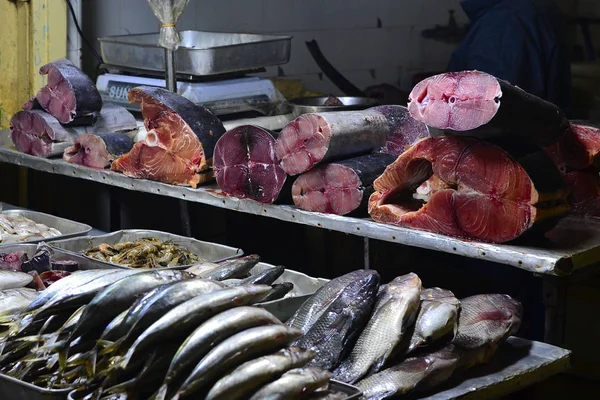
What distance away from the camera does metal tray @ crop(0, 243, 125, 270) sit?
13.0ft

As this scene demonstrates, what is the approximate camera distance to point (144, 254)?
13.8 ft

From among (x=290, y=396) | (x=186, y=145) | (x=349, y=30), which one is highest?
(x=349, y=30)

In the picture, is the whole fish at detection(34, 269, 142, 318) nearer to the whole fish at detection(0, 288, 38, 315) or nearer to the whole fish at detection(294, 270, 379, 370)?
the whole fish at detection(0, 288, 38, 315)

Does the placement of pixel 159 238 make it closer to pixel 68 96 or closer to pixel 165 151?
pixel 165 151

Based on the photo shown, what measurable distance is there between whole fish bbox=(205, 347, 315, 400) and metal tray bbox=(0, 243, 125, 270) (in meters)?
1.51

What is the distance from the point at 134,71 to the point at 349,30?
3292mm

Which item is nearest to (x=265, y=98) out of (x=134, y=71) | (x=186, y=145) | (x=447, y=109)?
(x=134, y=71)

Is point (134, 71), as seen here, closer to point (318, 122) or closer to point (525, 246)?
point (318, 122)

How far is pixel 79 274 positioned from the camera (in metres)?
3.06

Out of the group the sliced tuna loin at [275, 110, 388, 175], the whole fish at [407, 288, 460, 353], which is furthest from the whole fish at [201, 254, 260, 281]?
the whole fish at [407, 288, 460, 353]

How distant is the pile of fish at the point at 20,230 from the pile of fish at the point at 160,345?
1.67 meters

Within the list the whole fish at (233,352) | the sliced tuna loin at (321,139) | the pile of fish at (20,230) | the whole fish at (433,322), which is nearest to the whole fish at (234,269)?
the sliced tuna loin at (321,139)

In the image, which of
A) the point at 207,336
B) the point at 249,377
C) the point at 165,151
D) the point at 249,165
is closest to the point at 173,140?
the point at 165,151

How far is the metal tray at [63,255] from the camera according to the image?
3.95 metres
